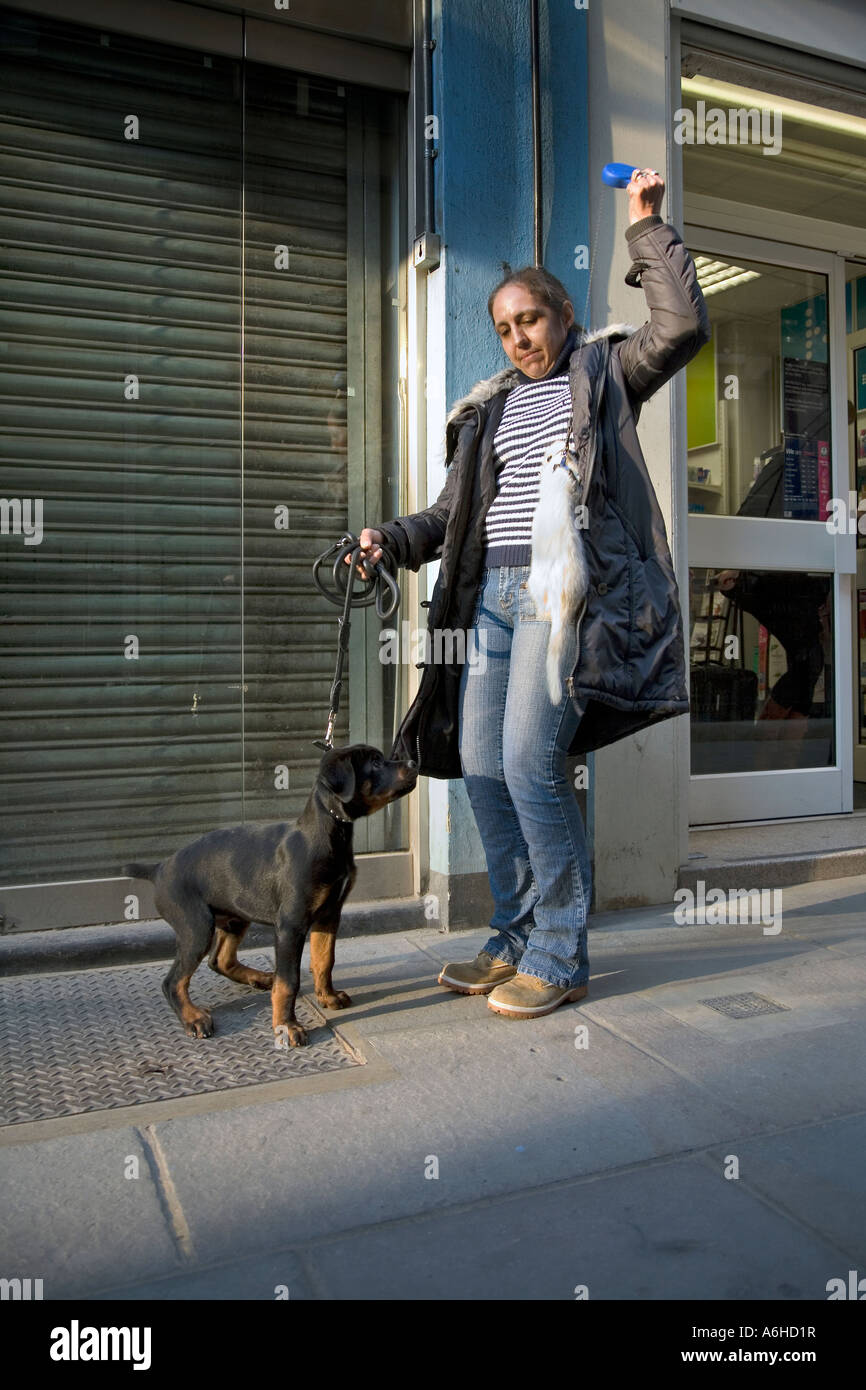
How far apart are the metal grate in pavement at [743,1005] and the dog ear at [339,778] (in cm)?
137

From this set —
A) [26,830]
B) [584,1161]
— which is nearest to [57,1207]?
[584,1161]

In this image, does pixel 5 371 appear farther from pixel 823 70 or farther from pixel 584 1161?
pixel 823 70

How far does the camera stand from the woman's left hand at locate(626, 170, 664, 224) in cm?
287

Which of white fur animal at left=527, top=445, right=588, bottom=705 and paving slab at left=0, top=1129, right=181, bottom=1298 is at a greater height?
white fur animal at left=527, top=445, right=588, bottom=705

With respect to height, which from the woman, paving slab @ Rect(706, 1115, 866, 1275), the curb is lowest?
paving slab @ Rect(706, 1115, 866, 1275)

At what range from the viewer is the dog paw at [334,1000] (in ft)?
10.5

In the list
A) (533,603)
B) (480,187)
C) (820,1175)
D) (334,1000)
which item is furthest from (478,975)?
(480,187)

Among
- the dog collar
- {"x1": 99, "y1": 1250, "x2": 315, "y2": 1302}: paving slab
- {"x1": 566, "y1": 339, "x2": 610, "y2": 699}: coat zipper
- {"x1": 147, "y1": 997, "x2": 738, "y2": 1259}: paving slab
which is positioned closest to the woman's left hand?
{"x1": 566, "y1": 339, "x2": 610, "y2": 699}: coat zipper

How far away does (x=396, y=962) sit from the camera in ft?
12.3

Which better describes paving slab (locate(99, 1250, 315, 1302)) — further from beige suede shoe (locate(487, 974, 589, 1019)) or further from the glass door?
the glass door

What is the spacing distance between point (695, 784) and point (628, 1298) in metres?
3.86

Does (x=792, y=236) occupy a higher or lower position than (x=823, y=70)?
lower

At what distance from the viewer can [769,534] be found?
573 centimetres

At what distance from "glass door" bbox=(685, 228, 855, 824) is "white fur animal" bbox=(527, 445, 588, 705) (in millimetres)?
2761
